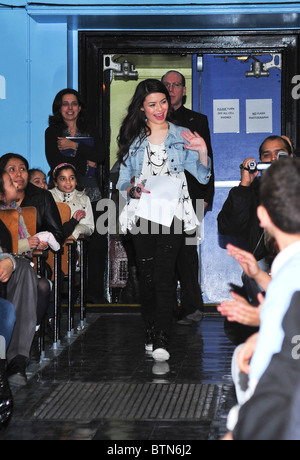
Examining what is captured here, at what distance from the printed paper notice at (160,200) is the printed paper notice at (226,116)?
10.0ft

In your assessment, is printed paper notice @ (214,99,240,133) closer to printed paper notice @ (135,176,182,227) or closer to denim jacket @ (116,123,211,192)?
denim jacket @ (116,123,211,192)

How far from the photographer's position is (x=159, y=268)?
16.7ft

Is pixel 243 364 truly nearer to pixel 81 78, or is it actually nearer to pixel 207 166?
pixel 207 166

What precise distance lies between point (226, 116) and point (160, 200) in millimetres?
3230

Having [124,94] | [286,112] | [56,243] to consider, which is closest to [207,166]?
[56,243]

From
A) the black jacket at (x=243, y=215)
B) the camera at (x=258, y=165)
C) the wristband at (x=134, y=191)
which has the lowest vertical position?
the black jacket at (x=243, y=215)

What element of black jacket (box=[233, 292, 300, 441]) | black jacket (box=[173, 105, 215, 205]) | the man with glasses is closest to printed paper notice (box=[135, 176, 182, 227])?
the man with glasses

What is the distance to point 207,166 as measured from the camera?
5211mm

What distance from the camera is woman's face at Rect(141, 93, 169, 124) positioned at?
5.17m

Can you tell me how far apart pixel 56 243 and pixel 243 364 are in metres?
3.30

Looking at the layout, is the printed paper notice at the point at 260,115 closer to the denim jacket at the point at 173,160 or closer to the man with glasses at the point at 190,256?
the man with glasses at the point at 190,256

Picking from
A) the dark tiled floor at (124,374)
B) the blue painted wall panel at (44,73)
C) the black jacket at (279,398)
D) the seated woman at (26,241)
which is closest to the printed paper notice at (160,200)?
the seated woman at (26,241)

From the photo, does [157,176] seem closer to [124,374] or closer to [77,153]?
[124,374]

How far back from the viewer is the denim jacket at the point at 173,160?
5.13 m
